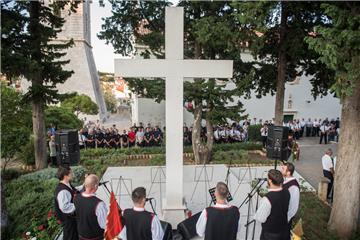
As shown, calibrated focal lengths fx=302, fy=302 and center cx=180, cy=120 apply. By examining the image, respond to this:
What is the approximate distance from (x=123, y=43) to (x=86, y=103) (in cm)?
1644

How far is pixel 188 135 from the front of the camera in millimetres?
16906

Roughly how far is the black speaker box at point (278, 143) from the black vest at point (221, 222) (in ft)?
16.8

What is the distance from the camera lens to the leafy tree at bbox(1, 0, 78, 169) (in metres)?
9.95

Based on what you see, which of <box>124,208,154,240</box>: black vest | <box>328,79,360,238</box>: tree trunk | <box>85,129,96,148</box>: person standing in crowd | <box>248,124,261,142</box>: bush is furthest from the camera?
<box>248,124,261,142</box>: bush

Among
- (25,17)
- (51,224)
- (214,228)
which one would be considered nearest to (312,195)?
(214,228)

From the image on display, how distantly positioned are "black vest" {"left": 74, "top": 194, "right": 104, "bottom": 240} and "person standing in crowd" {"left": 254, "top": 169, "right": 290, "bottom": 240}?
240 centimetres

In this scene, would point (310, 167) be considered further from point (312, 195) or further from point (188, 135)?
point (188, 135)

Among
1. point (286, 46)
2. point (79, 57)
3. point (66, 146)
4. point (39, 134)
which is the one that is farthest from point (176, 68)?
point (79, 57)

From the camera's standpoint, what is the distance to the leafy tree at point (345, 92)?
18.5 ft

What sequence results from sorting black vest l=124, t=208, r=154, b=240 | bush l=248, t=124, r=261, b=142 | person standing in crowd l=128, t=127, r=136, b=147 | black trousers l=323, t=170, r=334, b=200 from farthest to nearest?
bush l=248, t=124, r=261, b=142 < person standing in crowd l=128, t=127, r=136, b=147 < black trousers l=323, t=170, r=334, b=200 < black vest l=124, t=208, r=154, b=240

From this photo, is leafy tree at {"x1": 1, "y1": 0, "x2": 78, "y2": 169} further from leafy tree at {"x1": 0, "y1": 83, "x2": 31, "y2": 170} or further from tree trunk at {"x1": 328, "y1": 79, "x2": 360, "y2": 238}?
tree trunk at {"x1": 328, "y1": 79, "x2": 360, "y2": 238}

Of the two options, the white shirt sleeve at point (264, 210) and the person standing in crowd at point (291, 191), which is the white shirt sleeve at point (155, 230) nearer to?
the white shirt sleeve at point (264, 210)

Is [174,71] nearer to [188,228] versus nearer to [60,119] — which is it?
[188,228]

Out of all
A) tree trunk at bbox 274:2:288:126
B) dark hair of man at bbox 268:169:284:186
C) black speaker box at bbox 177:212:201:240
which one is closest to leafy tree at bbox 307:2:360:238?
dark hair of man at bbox 268:169:284:186
